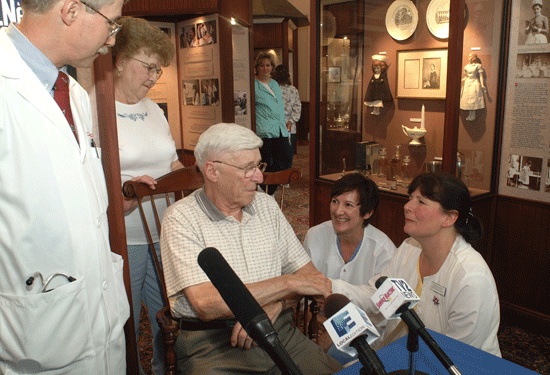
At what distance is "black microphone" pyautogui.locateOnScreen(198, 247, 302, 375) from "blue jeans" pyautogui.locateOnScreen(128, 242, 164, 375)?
4.37ft

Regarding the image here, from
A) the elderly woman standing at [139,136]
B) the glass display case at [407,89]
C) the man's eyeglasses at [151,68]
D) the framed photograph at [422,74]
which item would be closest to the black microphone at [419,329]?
the elderly woman standing at [139,136]

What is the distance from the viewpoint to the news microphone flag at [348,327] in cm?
79

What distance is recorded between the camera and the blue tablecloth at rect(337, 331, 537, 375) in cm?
125

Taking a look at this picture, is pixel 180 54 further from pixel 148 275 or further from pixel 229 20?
pixel 148 275

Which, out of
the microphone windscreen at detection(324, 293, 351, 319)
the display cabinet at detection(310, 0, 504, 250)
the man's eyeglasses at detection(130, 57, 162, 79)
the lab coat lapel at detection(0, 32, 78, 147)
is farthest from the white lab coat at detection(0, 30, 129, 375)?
the display cabinet at detection(310, 0, 504, 250)

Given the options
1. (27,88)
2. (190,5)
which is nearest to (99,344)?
(27,88)

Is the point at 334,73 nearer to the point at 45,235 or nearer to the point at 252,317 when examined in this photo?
the point at 45,235

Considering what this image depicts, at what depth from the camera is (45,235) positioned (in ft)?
3.74

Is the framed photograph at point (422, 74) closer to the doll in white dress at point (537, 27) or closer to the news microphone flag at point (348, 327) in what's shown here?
the doll in white dress at point (537, 27)

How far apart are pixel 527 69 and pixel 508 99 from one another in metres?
0.21

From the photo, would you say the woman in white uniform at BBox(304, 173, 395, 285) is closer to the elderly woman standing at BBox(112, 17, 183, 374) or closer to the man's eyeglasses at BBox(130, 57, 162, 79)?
the elderly woman standing at BBox(112, 17, 183, 374)

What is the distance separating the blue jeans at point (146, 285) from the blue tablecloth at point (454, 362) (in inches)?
44.4

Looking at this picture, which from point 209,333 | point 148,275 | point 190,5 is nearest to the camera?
point 209,333

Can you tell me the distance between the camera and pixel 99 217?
1.28 meters
